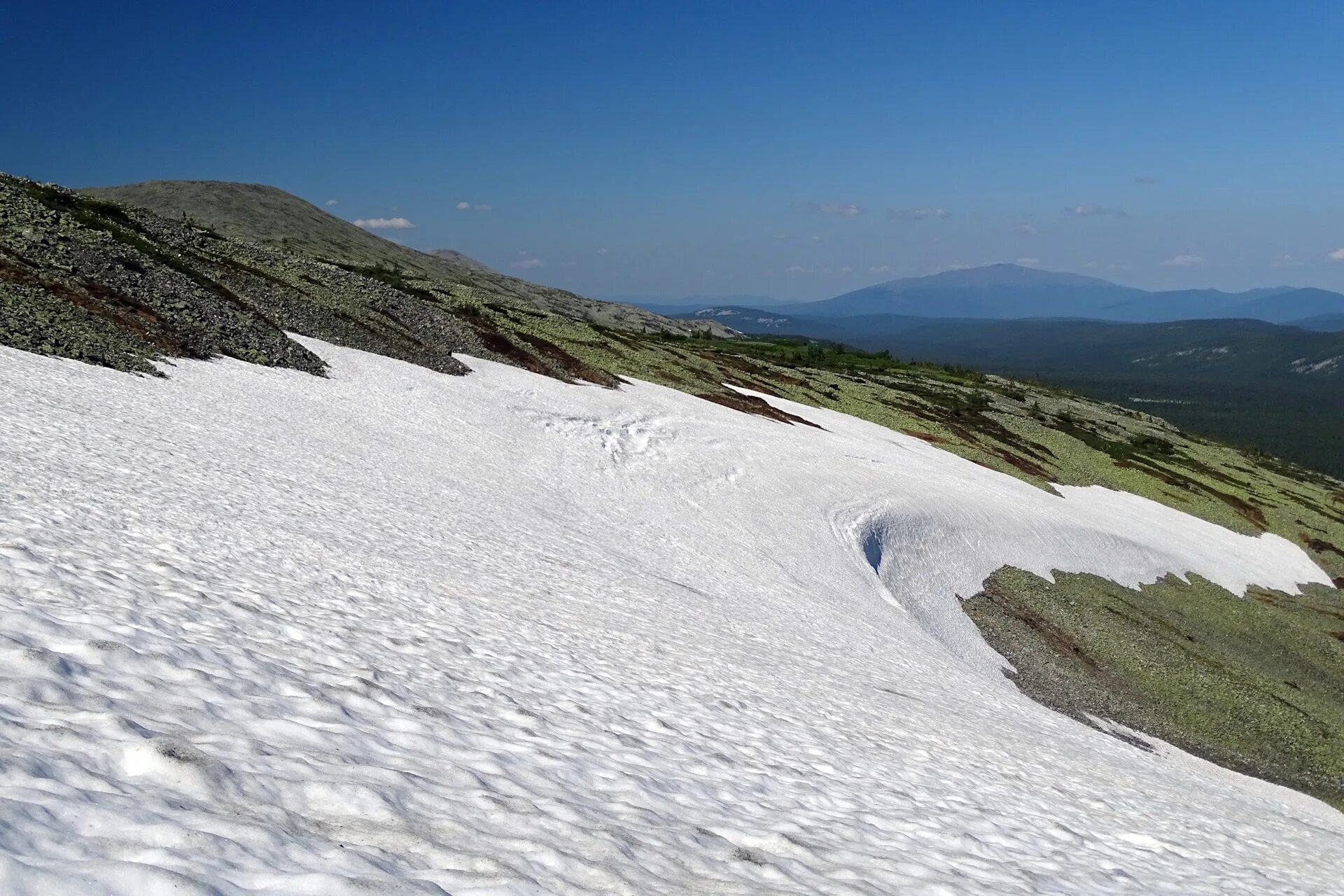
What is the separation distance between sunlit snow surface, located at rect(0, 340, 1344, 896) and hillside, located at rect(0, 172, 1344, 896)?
3.1 inches

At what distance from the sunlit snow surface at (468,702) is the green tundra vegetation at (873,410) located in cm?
412

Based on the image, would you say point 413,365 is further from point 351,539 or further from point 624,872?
point 624,872

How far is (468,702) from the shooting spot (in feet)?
39.7

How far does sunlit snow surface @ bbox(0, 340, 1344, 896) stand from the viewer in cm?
701

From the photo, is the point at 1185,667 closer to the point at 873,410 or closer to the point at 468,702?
the point at 468,702

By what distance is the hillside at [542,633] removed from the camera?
26.0 feet

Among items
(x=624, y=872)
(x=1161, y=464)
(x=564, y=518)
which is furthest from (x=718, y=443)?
(x=1161, y=464)

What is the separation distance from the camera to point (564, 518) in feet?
113

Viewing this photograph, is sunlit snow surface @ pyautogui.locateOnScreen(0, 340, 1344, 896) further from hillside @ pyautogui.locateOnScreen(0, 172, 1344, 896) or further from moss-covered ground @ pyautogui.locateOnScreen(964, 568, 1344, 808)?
moss-covered ground @ pyautogui.locateOnScreen(964, 568, 1344, 808)

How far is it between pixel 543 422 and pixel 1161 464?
94055 millimetres

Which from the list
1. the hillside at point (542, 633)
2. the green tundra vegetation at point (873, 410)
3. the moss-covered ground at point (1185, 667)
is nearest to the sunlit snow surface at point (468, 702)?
the hillside at point (542, 633)

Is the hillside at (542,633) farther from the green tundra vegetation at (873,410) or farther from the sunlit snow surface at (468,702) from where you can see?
the green tundra vegetation at (873,410)

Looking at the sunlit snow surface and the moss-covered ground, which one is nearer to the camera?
the sunlit snow surface

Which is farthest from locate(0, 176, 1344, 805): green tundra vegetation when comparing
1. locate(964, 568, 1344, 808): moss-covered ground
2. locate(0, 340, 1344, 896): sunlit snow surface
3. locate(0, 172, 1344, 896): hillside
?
locate(0, 340, 1344, 896): sunlit snow surface
